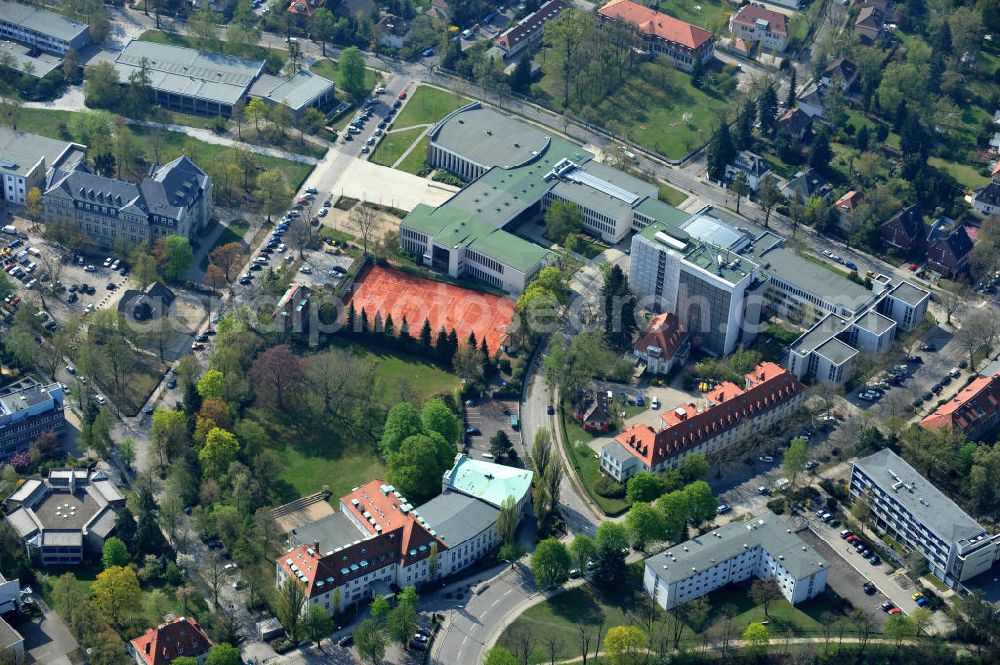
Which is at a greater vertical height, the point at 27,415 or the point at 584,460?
the point at 27,415

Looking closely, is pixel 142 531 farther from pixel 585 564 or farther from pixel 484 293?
pixel 484 293

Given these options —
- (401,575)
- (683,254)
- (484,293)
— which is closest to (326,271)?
(484,293)

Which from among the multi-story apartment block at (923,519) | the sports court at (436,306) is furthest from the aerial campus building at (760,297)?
the multi-story apartment block at (923,519)

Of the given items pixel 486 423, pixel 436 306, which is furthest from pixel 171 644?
pixel 436 306

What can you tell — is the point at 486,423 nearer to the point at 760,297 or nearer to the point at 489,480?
the point at 489,480

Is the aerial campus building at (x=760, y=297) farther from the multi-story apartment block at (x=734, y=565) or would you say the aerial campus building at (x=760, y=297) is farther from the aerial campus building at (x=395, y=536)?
the aerial campus building at (x=395, y=536)

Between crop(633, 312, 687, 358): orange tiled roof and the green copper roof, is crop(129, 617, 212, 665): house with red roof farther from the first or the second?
crop(633, 312, 687, 358): orange tiled roof
